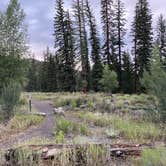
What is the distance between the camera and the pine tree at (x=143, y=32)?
53.0 meters

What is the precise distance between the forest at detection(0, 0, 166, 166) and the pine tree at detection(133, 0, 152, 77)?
0.13 metres

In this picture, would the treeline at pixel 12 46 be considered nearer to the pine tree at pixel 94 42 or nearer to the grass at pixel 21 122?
the grass at pixel 21 122

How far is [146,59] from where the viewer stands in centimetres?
5275

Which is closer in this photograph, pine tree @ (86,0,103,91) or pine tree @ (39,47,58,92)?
pine tree @ (86,0,103,91)

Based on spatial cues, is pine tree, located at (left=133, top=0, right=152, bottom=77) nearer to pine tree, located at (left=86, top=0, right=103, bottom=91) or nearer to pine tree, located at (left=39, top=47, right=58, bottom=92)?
pine tree, located at (left=86, top=0, right=103, bottom=91)

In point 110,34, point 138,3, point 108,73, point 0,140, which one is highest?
point 138,3

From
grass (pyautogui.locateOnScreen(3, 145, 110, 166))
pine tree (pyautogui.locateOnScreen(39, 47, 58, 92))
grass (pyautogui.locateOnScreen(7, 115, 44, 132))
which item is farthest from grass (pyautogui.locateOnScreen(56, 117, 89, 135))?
pine tree (pyautogui.locateOnScreen(39, 47, 58, 92))

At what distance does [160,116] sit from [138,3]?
4122 centimetres

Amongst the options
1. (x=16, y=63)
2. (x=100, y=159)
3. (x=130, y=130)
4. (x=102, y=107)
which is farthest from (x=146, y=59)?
(x=100, y=159)

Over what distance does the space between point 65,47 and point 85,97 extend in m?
26.5

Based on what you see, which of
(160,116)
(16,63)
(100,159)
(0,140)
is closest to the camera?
(100,159)

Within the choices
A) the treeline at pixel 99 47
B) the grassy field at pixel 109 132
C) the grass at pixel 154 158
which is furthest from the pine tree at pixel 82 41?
the grass at pixel 154 158

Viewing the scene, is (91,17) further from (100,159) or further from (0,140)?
(100,159)

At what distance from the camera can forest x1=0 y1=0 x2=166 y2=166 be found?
8953 mm
